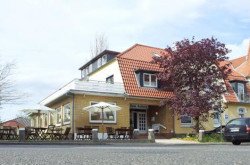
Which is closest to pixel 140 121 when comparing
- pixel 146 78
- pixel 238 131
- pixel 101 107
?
pixel 146 78

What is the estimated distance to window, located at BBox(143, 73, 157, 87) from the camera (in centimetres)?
3466

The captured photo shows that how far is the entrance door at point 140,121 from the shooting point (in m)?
35.8

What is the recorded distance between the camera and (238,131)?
23.2 m

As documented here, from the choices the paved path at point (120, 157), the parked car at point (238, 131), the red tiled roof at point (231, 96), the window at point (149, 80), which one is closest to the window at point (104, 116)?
the window at point (149, 80)

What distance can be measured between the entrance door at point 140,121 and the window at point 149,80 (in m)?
2.71

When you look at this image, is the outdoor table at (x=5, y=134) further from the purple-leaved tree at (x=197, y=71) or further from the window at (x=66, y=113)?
the purple-leaved tree at (x=197, y=71)

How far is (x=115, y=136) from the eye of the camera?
1092 inches

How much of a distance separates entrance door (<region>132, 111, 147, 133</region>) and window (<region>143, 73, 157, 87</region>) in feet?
8.89

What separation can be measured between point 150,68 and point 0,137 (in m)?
14.8

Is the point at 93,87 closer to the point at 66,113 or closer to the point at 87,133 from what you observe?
the point at 66,113

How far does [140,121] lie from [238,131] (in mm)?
13648

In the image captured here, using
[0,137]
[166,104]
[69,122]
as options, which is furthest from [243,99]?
[0,137]

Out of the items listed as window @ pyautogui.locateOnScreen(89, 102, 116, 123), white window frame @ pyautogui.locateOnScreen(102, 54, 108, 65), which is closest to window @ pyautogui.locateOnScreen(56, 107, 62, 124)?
window @ pyautogui.locateOnScreen(89, 102, 116, 123)

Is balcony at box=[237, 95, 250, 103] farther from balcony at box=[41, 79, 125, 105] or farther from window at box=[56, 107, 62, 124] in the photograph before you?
window at box=[56, 107, 62, 124]
